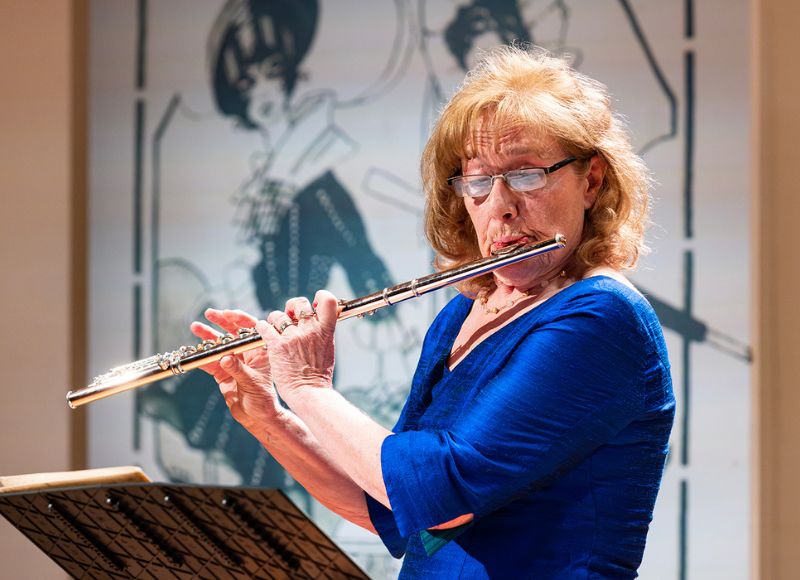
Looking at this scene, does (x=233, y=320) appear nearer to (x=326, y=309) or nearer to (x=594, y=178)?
(x=326, y=309)

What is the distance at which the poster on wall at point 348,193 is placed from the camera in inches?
123

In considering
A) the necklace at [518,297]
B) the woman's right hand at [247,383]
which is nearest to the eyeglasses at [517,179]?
the necklace at [518,297]

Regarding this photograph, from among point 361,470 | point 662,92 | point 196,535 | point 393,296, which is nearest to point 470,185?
point 393,296

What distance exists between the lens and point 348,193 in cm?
340

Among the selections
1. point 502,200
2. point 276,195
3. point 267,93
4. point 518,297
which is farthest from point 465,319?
point 267,93

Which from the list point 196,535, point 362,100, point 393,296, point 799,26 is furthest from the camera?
point 362,100

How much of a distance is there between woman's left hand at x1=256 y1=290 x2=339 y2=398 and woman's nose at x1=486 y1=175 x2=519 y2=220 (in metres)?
0.31

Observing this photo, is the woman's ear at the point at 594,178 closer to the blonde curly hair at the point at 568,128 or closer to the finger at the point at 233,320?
the blonde curly hair at the point at 568,128

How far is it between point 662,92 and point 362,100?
0.95 meters

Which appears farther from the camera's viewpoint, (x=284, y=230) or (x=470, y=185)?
(x=284, y=230)

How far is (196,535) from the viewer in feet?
4.71

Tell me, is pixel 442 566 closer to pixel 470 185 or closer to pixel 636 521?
pixel 636 521

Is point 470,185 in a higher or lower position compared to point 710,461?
higher

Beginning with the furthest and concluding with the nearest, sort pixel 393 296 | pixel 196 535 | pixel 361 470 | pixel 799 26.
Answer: pixel 799 26 → pixel 393 296 → pixel 361 470 → pixel 196 535
